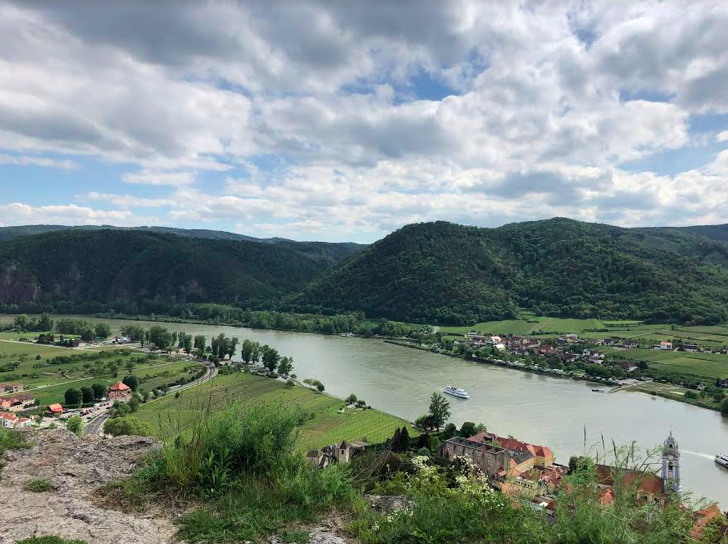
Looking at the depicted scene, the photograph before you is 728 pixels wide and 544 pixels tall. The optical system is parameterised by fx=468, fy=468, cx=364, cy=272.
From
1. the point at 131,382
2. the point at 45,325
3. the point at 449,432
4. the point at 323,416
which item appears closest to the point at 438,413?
the point at 449,432

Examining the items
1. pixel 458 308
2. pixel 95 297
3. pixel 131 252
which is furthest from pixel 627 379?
pixel 131 252

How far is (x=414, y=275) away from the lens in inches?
3189

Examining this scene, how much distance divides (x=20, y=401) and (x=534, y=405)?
104 feet

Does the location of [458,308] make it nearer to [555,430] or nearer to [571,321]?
[571,321]

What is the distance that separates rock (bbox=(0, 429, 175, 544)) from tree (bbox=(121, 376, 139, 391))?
108 ft

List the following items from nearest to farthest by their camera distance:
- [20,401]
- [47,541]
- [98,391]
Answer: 1. [47,541]
2. [20,401]
3. [98,391]

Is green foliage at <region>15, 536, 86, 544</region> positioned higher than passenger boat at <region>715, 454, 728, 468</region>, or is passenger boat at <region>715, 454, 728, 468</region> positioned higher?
green foliage at <region>15, 536, 86, 544</region>

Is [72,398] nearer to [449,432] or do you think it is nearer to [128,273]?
[449,432]

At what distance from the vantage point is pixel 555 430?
24109 millimetres

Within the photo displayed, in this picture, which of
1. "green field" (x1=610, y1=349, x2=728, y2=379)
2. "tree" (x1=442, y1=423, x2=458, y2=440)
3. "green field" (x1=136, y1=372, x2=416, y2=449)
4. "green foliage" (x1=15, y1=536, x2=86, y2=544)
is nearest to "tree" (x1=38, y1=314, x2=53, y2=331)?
"green field" (x1=136, y1=372, x2=416, y2=449)

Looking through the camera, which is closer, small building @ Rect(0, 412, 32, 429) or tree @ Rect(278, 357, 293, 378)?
small building @ Rect(0, 412, 32, 429)

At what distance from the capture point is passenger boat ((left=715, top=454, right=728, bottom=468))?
20.6 m

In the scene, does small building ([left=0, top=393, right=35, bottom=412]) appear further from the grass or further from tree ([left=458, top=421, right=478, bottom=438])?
the grass

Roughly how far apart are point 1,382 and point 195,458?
132 ft
